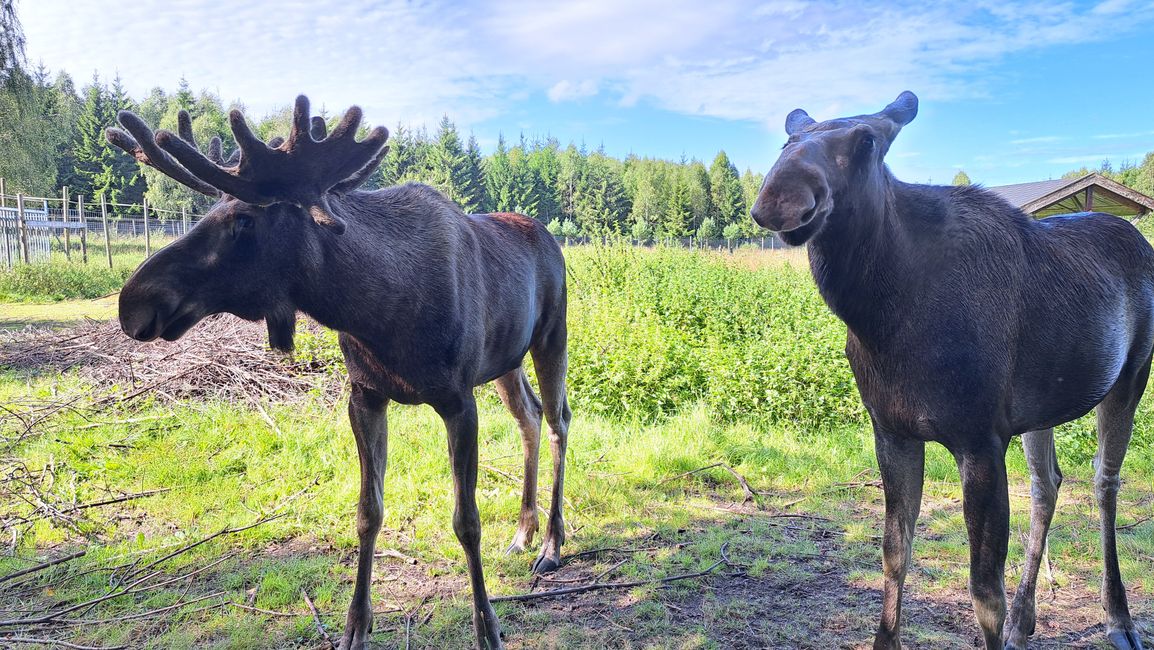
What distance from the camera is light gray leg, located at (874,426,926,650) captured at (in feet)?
9.71

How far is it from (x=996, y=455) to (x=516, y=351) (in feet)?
8.36

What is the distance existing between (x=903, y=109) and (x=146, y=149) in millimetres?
3274

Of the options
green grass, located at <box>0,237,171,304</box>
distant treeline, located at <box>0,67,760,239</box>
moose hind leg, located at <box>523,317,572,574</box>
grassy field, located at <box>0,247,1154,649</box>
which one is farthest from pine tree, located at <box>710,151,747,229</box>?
moose hind leg, located at <box>523,317,572,574</box>

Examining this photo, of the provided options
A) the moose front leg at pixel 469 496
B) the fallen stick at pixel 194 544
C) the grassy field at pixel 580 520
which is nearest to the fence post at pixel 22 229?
the grassy field at pixel 580 520

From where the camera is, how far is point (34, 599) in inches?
149

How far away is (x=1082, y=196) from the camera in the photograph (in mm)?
15180

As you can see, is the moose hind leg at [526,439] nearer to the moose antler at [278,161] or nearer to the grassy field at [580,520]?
the grassy field at [580,520]

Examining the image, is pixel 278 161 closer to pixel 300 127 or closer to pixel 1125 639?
pixel 300 127

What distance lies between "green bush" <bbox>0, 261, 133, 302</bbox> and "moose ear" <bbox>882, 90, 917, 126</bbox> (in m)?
19.1

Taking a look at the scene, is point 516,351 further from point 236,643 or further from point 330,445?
point 330,445

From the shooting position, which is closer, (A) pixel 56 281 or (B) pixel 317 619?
(B) pixel 317 619

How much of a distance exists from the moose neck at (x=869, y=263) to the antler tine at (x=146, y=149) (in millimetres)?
2735

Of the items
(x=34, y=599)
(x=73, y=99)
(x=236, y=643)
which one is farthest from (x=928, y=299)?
(x=73, y=99)

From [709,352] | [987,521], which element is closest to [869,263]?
[987,521]
